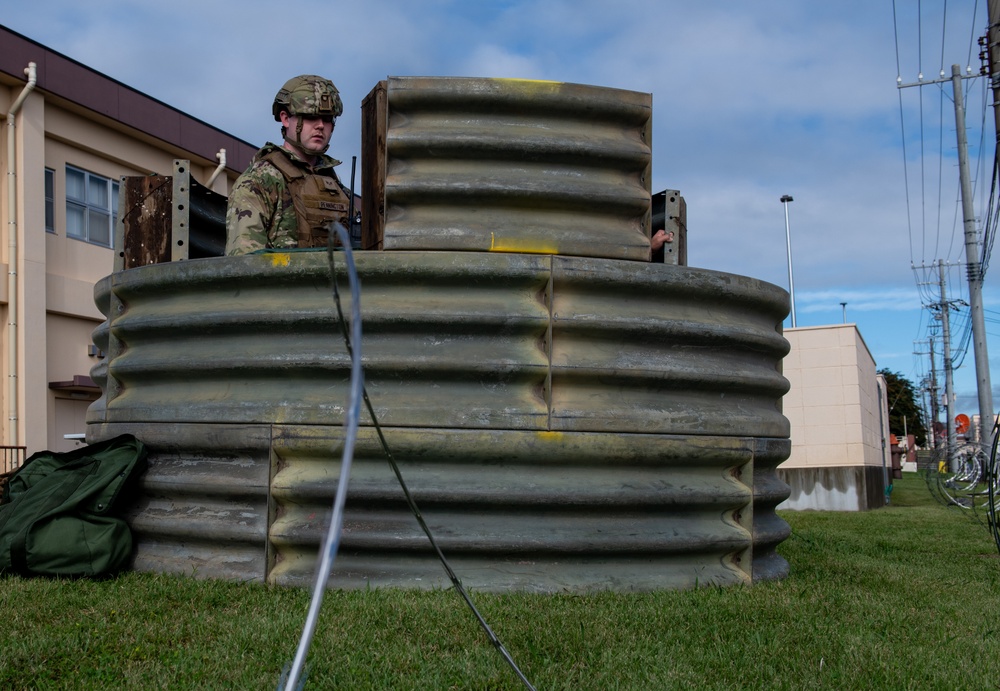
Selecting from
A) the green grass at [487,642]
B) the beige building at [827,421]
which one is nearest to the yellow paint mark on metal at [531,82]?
the green grass at [487,642]

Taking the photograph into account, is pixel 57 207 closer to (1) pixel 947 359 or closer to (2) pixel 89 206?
(2) pixel 89 206

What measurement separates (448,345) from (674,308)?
1.03m

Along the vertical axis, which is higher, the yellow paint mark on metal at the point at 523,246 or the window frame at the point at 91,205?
the window frame at the point at 91,205

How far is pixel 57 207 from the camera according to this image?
19.5 meters

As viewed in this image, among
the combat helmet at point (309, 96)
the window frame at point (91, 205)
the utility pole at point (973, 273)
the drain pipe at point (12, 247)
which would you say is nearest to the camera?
the combat helmet at point (309, 96)

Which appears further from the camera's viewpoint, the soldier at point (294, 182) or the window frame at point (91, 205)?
the window frame at point (91, 205)

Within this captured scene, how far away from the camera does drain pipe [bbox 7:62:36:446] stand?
17.8m

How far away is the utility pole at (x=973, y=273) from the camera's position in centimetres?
2133

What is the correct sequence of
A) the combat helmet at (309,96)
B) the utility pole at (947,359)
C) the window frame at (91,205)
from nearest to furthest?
the combat helmet at (309,96) < the window frame at (91,205) < the utility pole at (947,359)

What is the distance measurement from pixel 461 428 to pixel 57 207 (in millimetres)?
18197

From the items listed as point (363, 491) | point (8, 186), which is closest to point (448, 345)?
point (363, 491)

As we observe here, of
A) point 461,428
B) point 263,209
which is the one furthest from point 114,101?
point 461,428

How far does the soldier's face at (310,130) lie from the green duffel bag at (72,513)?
1706 mm

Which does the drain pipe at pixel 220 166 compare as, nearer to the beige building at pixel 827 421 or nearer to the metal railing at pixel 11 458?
the metal railing at pixel 11 458
